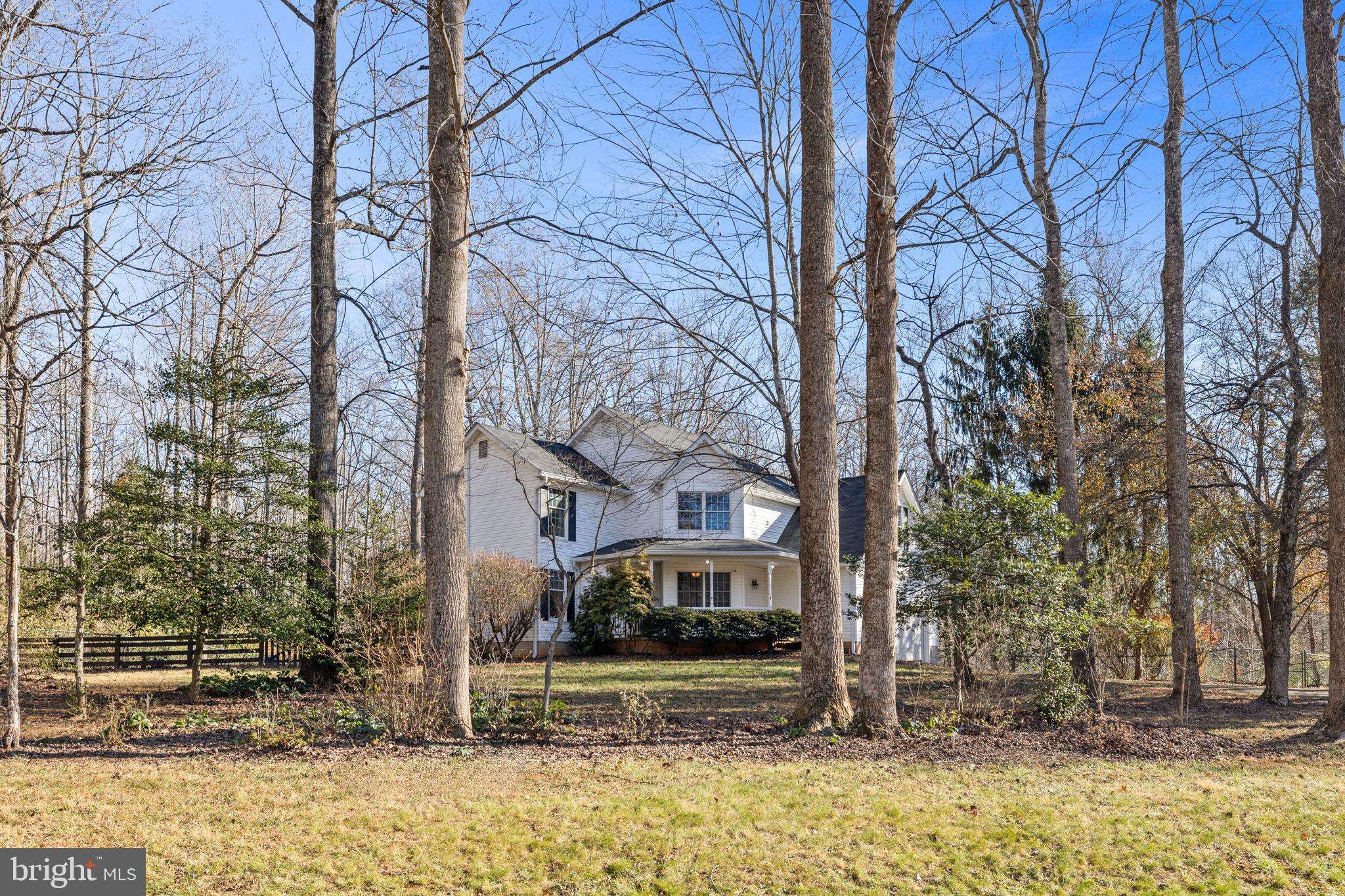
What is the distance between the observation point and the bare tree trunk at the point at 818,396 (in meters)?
8.48

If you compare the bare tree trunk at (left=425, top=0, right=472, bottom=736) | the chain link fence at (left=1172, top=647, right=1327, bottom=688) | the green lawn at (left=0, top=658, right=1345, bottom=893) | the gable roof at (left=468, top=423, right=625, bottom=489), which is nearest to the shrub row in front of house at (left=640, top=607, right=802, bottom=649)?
the gable roof at (left=468, top=423, right=625, bottom=489)

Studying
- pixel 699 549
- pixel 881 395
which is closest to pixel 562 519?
pixel 699 549

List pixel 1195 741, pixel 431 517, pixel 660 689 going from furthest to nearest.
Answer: pixel 660 689 < pixel 1195 741 < pixel 431 517

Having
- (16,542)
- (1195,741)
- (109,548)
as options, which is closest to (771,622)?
(1195,741)

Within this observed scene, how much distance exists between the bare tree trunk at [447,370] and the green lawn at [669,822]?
1.01 m

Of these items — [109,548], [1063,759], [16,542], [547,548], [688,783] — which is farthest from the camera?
[547,548]

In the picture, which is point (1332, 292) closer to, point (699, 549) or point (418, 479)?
point (699, 549)

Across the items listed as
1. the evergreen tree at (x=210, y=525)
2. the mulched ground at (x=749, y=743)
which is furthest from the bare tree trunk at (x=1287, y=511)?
the evergreen tree at (x=210, y=525)

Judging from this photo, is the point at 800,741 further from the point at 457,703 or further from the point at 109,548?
the point at 109,548

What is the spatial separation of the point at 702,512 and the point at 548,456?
15.6 ft

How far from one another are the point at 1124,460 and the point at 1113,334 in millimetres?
7312

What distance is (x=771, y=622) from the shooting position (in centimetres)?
2364

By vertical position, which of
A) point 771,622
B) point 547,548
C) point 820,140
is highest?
point 820,140

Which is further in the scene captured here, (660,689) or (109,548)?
(660,689)
